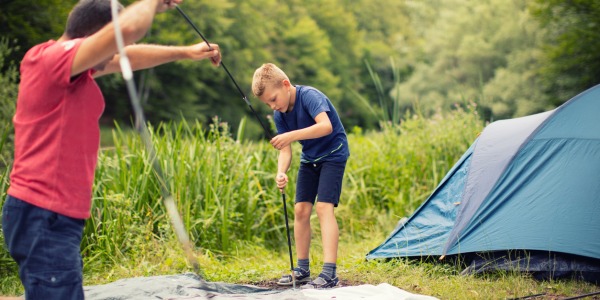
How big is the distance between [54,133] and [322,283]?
7.14ft

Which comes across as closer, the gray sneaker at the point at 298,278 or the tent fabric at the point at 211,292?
the tent fabric at the point at 211,292

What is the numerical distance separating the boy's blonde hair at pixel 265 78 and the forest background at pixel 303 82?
4.50 feet

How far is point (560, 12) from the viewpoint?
73.5 ft

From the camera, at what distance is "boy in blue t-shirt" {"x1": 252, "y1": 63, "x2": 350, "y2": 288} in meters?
4.18

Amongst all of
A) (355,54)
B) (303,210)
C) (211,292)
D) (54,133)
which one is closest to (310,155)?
(303,210)

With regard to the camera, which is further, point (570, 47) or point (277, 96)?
point (570, 47)

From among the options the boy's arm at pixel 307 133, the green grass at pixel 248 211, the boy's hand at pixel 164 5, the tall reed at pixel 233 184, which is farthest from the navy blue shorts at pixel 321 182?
the boy's hand at pixel 164 5

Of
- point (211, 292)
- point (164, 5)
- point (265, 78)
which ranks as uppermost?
point (164, 5)

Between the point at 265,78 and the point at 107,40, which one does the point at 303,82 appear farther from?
the point at 107,40

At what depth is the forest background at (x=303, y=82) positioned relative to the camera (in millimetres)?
5496

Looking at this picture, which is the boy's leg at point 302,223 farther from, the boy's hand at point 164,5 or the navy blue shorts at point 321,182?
the boy's hand at point 164,5

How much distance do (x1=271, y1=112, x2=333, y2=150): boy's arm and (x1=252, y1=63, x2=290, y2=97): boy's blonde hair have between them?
12.7 inches

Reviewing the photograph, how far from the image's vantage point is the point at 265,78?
13.6 feet

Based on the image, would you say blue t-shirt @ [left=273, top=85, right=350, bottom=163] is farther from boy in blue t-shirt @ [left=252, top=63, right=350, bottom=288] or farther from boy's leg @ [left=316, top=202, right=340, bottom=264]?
boy's leg @ [left=316, top=202, right=340, bottom=264]
